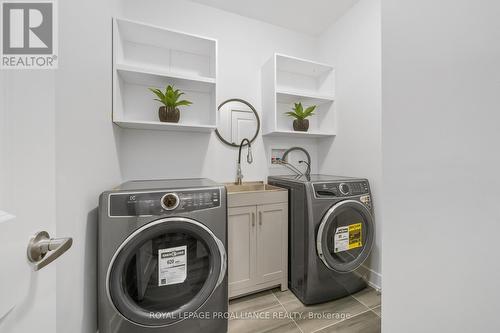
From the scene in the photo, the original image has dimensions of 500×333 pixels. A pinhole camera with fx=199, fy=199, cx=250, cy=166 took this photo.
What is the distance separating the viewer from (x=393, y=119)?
0.63 metres

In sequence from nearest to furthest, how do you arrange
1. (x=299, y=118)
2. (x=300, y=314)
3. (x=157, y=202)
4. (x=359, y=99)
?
(x=157, y=202)
(x=300, y=314)
(x=359, y=99)
(x=299, y=118)

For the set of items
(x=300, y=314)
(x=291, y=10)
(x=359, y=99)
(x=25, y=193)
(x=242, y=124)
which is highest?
(x=291, y=10)

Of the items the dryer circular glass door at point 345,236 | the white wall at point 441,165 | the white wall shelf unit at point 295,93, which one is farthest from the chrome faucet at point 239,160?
the white wall at point 441,165

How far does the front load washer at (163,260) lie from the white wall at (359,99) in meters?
1.40

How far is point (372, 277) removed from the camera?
1774 mm

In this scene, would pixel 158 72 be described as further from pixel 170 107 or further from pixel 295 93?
pixel 295 93

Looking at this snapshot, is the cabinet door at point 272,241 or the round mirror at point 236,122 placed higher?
the round mirror at point 236,122

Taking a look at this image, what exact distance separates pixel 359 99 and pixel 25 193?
2.27 meters

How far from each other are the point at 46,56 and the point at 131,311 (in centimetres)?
117

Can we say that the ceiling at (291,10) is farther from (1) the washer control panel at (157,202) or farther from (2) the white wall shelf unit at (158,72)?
(1) the washer control panel at (157,202)

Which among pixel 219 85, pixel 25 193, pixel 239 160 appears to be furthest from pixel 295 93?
pixel 25 193

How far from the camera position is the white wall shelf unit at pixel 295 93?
2012 mm

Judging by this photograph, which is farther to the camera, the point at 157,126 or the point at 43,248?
the point at 157,126

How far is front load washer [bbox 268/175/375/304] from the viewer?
1499 mm
